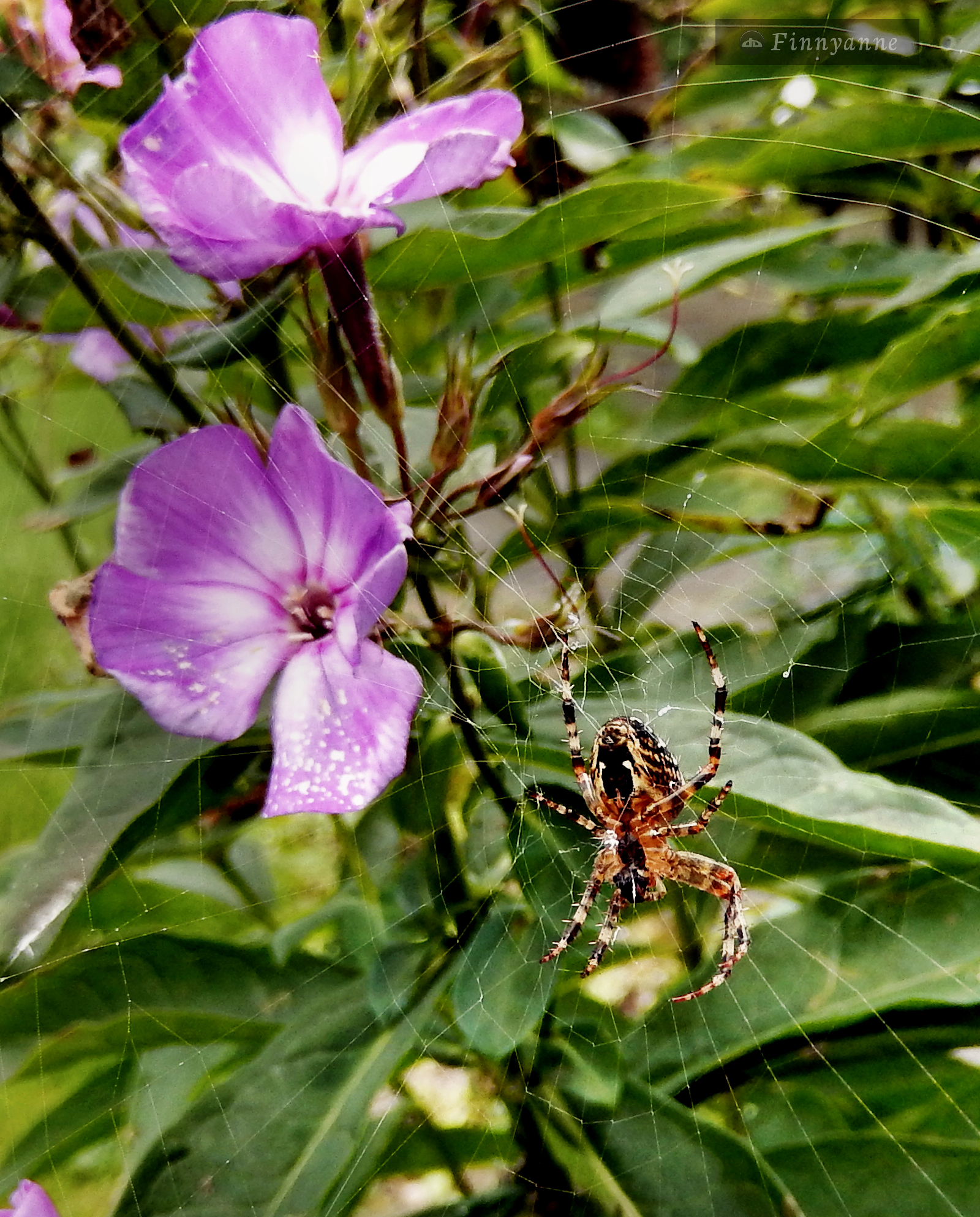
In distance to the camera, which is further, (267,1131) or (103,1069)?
(103,1069)

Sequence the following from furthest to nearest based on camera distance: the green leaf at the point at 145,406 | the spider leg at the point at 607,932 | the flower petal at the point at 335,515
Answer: the spider leg at the point at 607,932 < the green leaf at the point at 145,406 < the flower petal at the point at 335,515

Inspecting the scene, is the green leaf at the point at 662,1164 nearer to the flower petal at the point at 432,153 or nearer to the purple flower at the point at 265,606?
the purple flower at the point at 265,606

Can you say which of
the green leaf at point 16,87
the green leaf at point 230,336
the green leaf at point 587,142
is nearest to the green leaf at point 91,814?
the green leaf at point 230,336

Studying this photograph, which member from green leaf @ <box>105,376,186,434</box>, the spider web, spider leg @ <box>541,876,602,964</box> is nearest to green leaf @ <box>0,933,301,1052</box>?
the spider web

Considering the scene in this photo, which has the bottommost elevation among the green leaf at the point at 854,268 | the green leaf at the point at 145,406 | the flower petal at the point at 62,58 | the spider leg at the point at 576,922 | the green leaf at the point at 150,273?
the spider leg at the point at 576,922

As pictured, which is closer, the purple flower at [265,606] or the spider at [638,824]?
the purple flower at [265,606]

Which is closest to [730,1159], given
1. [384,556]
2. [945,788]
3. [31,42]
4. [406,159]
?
[945,788]

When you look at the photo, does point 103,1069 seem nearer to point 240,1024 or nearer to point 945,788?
point 240,1024
